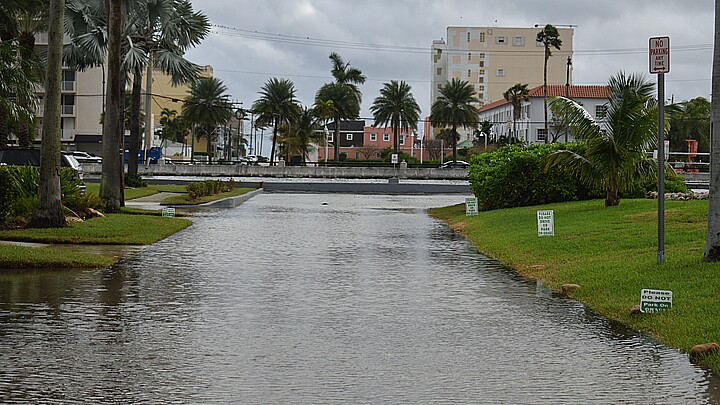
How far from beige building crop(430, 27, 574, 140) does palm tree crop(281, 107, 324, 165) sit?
48.1m

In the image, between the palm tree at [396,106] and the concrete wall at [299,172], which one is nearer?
the concrete wall at [299,172]

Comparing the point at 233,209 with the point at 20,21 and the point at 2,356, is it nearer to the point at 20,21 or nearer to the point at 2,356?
the point at 20,21

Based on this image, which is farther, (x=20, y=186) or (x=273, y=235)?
(x=273, y=235)

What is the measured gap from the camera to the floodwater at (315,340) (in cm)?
799

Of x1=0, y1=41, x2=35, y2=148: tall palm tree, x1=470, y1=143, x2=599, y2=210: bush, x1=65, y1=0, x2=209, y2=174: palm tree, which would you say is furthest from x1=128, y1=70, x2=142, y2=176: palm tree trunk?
x1=0, y1=41, x2=35, y2=148: tall palm tree

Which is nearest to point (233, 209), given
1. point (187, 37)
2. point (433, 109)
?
point (187, 37)

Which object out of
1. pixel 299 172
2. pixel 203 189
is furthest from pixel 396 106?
pixel 203 189

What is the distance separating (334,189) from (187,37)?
2505 cm

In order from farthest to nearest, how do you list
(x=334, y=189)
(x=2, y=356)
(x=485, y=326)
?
(x=334, y=189)
(x=485, y=326)
(x=2, y=356)

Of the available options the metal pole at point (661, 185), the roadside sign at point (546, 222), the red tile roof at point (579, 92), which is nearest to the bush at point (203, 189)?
the roadside sign at point (546, 222)

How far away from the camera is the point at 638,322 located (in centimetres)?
1123

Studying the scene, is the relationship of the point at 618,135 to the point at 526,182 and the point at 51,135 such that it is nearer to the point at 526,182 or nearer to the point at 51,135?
the point at 526,182

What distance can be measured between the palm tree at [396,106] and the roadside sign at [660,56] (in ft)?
315

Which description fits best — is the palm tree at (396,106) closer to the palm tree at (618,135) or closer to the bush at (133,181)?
the bush at (133,181)
